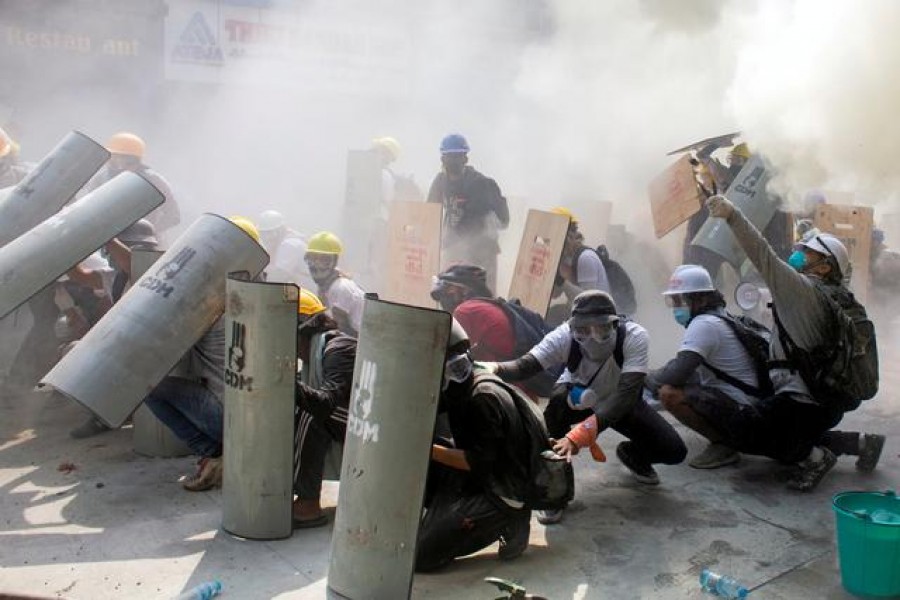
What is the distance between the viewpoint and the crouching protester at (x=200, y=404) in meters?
4.55

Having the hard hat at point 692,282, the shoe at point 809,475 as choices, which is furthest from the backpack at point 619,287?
the shoe at point 809,475

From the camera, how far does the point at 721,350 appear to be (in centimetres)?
468

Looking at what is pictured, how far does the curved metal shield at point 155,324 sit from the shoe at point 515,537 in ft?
5.76

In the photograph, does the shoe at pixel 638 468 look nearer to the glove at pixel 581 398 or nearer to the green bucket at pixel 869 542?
the glove at pixel 581 398

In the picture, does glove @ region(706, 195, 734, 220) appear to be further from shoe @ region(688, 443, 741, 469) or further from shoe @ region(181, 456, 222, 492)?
shoe @ region(181, 456, 222, 492)

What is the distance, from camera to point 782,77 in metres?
5.83

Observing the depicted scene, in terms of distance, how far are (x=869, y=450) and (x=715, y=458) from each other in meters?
0.77

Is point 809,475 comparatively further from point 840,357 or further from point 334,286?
point 334,286

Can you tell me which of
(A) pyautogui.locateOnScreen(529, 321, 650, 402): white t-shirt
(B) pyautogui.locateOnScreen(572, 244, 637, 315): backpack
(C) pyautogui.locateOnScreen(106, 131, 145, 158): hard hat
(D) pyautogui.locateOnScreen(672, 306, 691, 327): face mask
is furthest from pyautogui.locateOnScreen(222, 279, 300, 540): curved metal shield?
(C) pyautogui.locateOnScreen(106, 131, 145, 158): hard hat

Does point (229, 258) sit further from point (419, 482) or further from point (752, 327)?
point (752, 327)

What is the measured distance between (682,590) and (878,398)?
3.49 metres

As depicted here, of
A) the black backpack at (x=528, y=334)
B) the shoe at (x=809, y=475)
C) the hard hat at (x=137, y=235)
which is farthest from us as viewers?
the hard hat at (x=137, y=235)

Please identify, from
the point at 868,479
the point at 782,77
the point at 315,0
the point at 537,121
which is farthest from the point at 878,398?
the point at 315,0

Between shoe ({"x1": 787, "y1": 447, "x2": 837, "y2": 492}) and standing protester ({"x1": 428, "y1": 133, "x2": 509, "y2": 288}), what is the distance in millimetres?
3405
